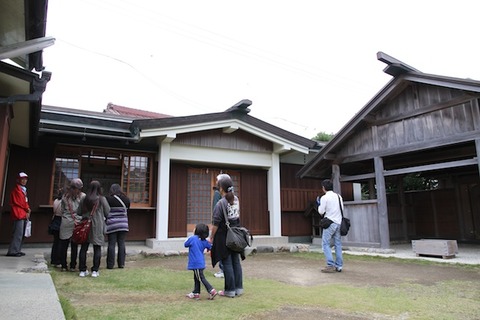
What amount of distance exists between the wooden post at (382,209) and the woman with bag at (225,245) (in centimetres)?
605

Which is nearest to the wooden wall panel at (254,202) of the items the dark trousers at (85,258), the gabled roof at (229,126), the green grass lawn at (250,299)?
the gabled roof at (229,126)

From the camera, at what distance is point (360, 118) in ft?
31.3

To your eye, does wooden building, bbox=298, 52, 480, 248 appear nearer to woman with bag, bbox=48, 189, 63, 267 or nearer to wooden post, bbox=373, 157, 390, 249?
wooden post, bbox=373, 157, 390, 249

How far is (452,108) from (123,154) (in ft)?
28.8

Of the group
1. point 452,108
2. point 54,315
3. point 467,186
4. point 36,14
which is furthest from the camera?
point 467,186

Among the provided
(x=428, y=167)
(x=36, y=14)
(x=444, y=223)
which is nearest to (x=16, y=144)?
(x=36, y=14)

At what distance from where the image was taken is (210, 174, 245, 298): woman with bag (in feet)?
13.7

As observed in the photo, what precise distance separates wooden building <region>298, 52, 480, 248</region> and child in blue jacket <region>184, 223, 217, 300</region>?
648 centimetres

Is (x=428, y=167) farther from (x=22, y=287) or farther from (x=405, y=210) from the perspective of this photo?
(x=22, y=287)

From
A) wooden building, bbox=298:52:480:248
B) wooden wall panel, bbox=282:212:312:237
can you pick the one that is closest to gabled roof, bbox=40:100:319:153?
wooden building, bbox=298:52:480:248

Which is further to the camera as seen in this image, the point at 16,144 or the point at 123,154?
the point at 123,154

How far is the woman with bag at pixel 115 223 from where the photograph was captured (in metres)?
6.32

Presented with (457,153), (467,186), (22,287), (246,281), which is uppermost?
(457,153)

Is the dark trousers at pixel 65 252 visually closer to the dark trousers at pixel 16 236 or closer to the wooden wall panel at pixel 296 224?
the dark trousers at pixel 16 236
